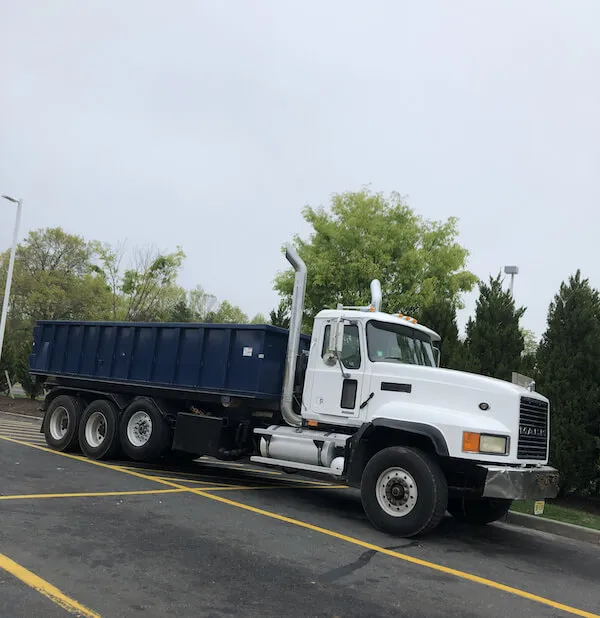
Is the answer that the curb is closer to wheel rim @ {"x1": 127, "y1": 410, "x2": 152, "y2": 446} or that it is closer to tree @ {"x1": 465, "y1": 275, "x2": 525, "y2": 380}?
tree @ {"x1": 465, "y1": 275, "x2": 525, "y2": 380}

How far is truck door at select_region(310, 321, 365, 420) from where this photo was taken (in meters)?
7.67

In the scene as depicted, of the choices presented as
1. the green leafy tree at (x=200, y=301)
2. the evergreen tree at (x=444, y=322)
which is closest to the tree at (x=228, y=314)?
the green leafy tree at (x=200, y=301)

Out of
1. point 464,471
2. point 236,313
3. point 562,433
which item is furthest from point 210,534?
point 236,313

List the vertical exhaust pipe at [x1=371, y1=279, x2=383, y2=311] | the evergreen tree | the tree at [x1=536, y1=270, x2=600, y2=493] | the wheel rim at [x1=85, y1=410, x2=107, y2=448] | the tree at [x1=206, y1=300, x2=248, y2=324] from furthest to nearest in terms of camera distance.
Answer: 1. the tree at [x1=206, y1=300, x2=248, y2=324]
2. the evergreen tree
3. the wheel rim at [x1=85, y1=410, x2=107, y2=448]
4. the tree at [x1=536, y1=270, x2=600, y2=493]
5. the vertical exhaust pipe at [x1=371, y1=279, x2=383, y2=311]

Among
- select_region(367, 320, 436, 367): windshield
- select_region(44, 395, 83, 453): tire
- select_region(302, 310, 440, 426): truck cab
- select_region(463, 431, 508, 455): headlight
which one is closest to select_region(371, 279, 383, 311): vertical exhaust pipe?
select_region(302, 310, 440, 426): truck cab

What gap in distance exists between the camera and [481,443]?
21.0ft

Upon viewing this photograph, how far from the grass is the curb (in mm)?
198

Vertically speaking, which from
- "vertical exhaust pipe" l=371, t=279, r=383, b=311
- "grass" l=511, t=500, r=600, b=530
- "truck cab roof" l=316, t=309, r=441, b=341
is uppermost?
"vertical exhaust pipe" l=371, t=279, r=383, b=311

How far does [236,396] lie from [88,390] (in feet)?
12.4

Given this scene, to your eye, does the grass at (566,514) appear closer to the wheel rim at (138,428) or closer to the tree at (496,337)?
the tree at (496,337)

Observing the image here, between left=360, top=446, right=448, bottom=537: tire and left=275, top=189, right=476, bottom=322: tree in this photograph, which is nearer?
left=360, top=446, right=448, bottom=537: tire

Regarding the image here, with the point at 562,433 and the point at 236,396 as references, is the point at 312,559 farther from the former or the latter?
the point at 562,433

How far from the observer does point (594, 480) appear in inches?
398

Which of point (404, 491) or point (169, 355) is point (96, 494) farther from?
point (404, 491)
